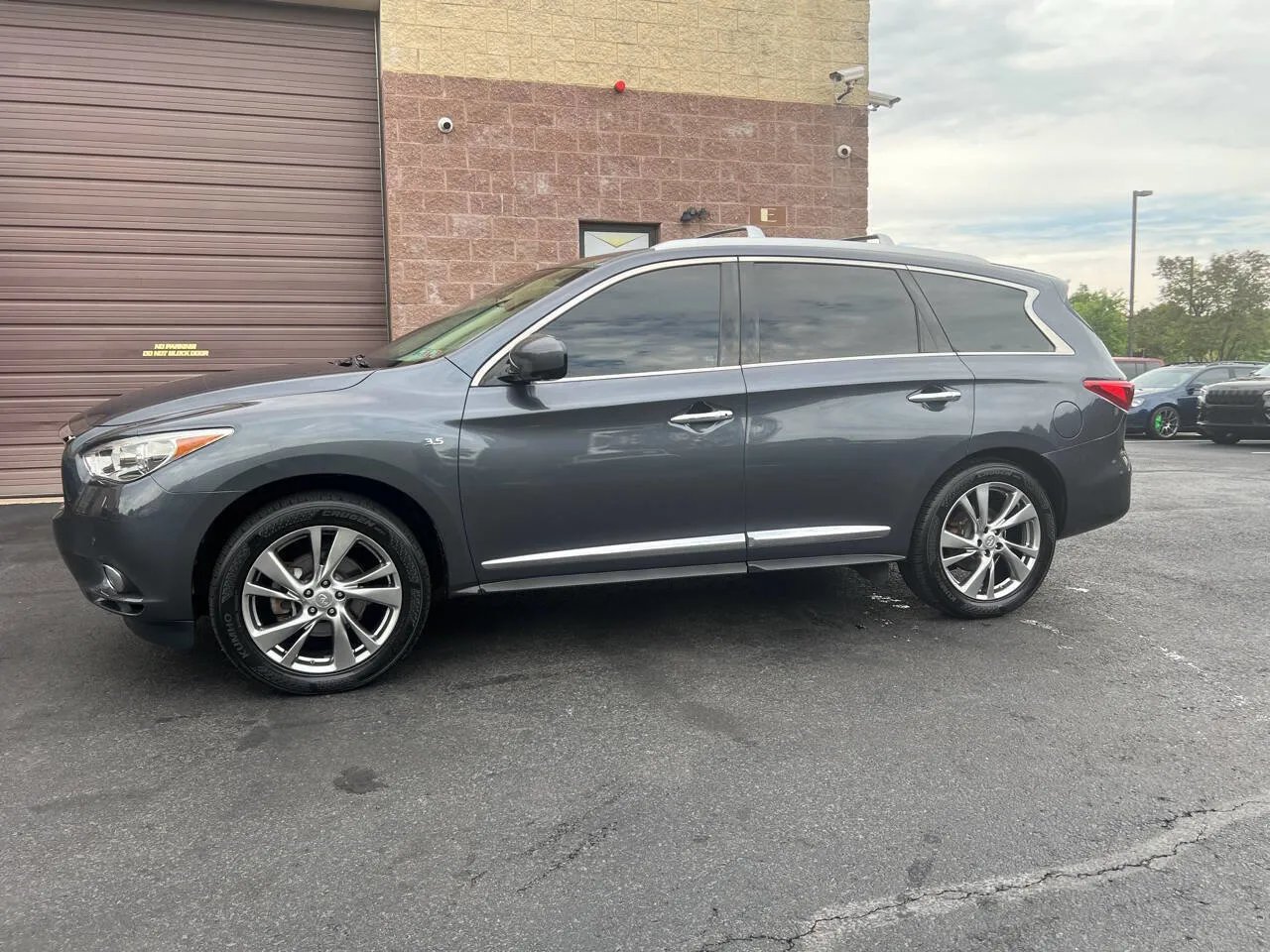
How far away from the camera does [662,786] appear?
293 cm

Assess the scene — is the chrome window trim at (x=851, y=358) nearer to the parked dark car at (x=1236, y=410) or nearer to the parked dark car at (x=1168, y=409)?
the parked dark car at (x=1236, y=410)

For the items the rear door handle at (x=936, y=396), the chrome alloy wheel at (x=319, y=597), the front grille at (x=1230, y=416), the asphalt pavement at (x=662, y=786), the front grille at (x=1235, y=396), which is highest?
the rear door handle at (x=936, y=396)

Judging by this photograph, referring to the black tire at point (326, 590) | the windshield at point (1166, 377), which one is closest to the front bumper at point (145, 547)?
the black tire at point (326, 590)

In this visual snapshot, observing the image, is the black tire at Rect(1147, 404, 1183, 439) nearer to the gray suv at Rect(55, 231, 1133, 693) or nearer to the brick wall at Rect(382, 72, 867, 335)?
the brick wall at Rect(382, 72, 867, 335)

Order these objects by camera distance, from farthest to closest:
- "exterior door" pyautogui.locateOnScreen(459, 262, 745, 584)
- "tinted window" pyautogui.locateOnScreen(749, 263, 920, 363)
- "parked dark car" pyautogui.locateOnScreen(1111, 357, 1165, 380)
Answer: "parked dark car" pyautogui.locateOnScreen(1111, 357, 1165, 380) → "tinted window" pyautogui.locateOnScreen(749, 263, 920, 363) → "exterior door" pyautogui.locateOnScreen(459, 262, 745, 584)

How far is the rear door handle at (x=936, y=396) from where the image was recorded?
436 centimetres

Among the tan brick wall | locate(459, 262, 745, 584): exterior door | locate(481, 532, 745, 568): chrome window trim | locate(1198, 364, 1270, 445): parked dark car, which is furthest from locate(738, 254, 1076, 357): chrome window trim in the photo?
locate(1198, 364, 1270, 445): parked dark car

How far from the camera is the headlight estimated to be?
3455mm

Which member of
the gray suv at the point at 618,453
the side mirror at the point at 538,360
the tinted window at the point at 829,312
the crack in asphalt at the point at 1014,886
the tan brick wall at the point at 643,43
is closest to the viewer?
the crack in asphalt at the point at 1014,886

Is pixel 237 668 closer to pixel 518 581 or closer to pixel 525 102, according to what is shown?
pixel 518 581

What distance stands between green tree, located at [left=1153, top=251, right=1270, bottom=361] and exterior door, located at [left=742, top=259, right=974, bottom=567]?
1817 inches

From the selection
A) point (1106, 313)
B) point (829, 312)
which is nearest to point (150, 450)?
point (829, 312)

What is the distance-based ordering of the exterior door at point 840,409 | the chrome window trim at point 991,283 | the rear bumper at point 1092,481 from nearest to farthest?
the exterior door at point 840,409
the chrome window trim at point 991,283
the rear bumper at point 1092,481

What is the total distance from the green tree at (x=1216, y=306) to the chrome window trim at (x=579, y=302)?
46.9 m
